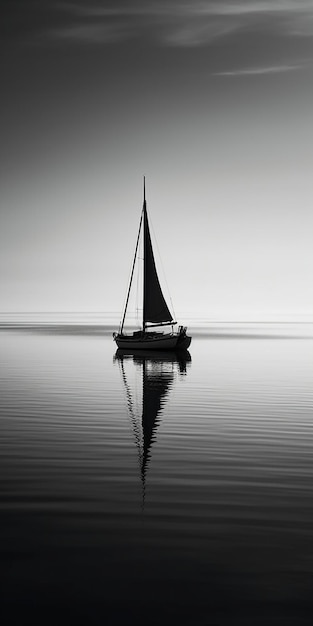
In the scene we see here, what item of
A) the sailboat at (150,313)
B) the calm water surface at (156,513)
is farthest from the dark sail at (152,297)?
the calm water surface at (156,513)

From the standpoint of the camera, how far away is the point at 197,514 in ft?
48.0

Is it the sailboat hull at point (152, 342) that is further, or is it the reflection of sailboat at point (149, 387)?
the sailboat hull at point (152, 342)

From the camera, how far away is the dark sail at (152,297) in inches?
3135

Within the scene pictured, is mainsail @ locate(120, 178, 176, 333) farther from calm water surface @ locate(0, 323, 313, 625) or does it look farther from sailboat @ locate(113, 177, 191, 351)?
calm water surface @ locate(0, 323, 313, 625)

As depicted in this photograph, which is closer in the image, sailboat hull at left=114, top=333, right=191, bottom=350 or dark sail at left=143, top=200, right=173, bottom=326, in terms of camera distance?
dark sail at left=143, top=200, right=173, bottom=326

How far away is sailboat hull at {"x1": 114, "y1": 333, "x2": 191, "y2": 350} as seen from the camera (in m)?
84.3

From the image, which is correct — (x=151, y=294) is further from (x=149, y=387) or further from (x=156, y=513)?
(x=156, y=513)

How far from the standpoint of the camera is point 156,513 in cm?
1474

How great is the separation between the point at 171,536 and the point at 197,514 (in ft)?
5.85

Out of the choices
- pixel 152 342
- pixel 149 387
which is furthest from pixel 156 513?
pixel 152 342

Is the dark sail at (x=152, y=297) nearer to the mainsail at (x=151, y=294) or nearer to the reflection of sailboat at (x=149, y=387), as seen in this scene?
the mainsail at (x=151, y=294)

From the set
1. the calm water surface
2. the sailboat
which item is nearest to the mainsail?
the sailboat

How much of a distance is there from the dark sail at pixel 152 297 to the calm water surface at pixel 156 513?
148 feet

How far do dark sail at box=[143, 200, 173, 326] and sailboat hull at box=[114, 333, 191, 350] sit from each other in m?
4.10
